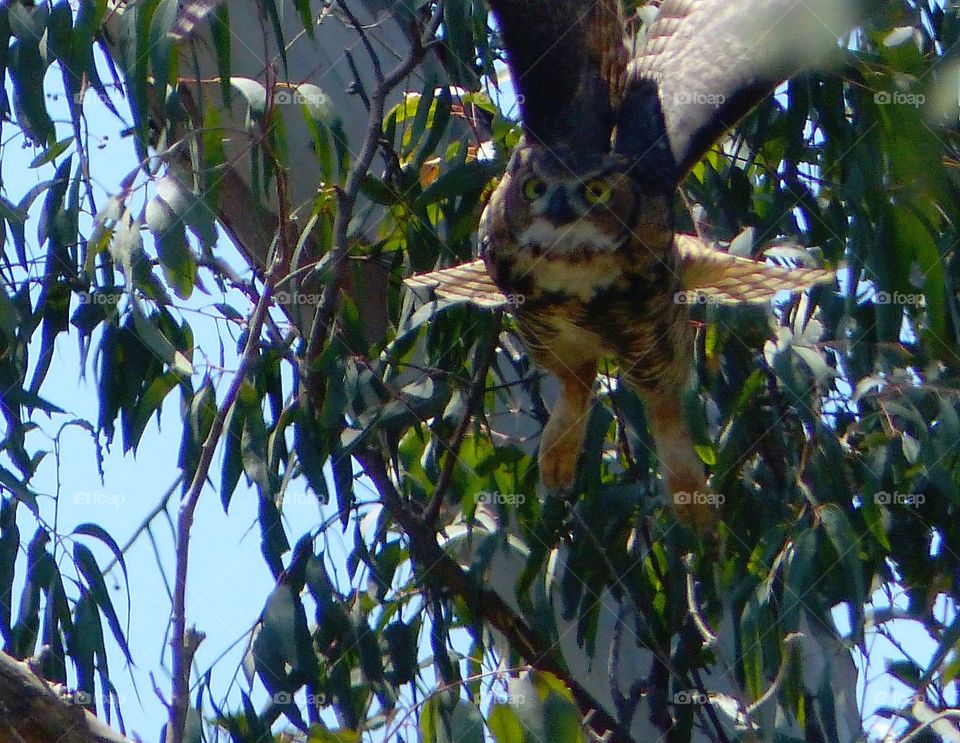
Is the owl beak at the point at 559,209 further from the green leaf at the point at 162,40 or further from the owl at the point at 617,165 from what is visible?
the green leaf at the point at 162,40

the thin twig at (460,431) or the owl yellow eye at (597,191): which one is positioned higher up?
the owl yellow eye at (597,191)

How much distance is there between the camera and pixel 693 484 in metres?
2.10

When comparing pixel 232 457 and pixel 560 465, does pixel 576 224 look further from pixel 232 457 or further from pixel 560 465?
pixel 232 457

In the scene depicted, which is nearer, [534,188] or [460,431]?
[534,188]

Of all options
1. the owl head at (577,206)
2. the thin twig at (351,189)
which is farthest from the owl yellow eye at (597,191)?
the thin twig at (351,189)

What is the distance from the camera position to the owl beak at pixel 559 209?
1.67m

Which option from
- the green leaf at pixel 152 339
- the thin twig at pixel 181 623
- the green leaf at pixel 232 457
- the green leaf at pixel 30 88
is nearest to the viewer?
the thin twig at pixel 181 623

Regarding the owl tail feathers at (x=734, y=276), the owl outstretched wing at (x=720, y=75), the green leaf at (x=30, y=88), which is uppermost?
the owl outstretched wing at (x=720, y=75)

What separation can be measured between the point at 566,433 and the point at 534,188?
0.50m

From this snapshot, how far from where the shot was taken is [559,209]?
1.68 m

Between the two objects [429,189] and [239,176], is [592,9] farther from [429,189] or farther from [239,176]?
[239,176]

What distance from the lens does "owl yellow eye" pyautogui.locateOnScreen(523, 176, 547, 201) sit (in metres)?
1.70

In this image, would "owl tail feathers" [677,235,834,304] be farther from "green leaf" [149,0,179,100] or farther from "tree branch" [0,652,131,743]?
"tree branch" [0,652,131,743]

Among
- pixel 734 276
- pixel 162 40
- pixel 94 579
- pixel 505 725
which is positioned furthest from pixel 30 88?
pixel 505 725
